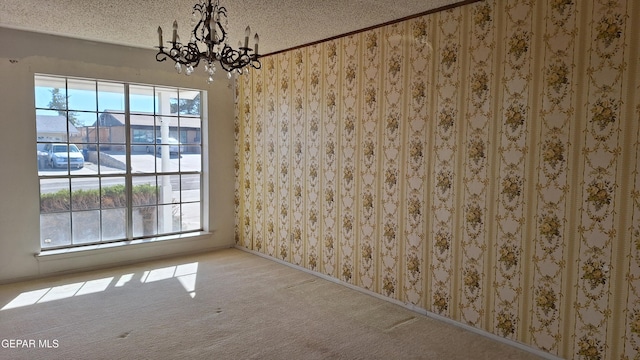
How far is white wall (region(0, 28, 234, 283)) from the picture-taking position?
14.5 ft

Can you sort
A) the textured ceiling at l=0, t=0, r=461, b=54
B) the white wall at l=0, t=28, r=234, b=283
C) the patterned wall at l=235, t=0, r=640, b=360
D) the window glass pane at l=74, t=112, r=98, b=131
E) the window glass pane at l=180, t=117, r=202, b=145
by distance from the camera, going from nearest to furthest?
the patterned wall at l=235, t=0, r=640, b=360 < the textured ceiling at l=0, t=0, r=461, b=54 < the white wall at l=0, t=28, r=234, b=283 < the window glass pane at l=74, t=112, r=98, b=131 < the window glass pane at l=180, t=117, r=202, b=145

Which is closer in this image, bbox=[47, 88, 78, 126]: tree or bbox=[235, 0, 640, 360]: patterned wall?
bbox=[235, 0, 640, 360]: patterned wall

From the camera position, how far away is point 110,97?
5191 millimetres

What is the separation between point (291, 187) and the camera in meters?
5.23

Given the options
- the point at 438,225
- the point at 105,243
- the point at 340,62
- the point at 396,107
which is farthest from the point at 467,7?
the point at 105,243

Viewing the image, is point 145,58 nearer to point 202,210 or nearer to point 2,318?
point 202,210

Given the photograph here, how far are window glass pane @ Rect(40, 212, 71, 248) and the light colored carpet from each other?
0.47 metres

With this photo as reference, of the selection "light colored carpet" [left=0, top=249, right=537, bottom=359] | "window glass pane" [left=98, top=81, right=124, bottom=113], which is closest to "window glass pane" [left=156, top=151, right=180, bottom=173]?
"window glass pane" [left=98, top=81, right=124, bottom=113]

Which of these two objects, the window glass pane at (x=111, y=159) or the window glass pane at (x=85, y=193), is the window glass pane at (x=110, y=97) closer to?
the window glass pane at (x=111, y=159)

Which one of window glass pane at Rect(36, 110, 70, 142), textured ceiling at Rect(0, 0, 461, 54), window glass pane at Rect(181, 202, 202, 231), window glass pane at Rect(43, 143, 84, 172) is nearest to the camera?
textured ceiling at Rect(0, 0, 461, 54)

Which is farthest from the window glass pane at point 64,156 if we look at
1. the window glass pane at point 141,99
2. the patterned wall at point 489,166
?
the patterned wall at point 489,166

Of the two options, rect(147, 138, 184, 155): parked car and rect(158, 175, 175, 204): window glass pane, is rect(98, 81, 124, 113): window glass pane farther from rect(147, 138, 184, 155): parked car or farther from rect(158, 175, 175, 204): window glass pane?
rect(158, 175, 175, 204): window glass pane

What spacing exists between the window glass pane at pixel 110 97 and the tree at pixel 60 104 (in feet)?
1.09

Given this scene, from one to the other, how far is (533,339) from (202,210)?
4.50 m
